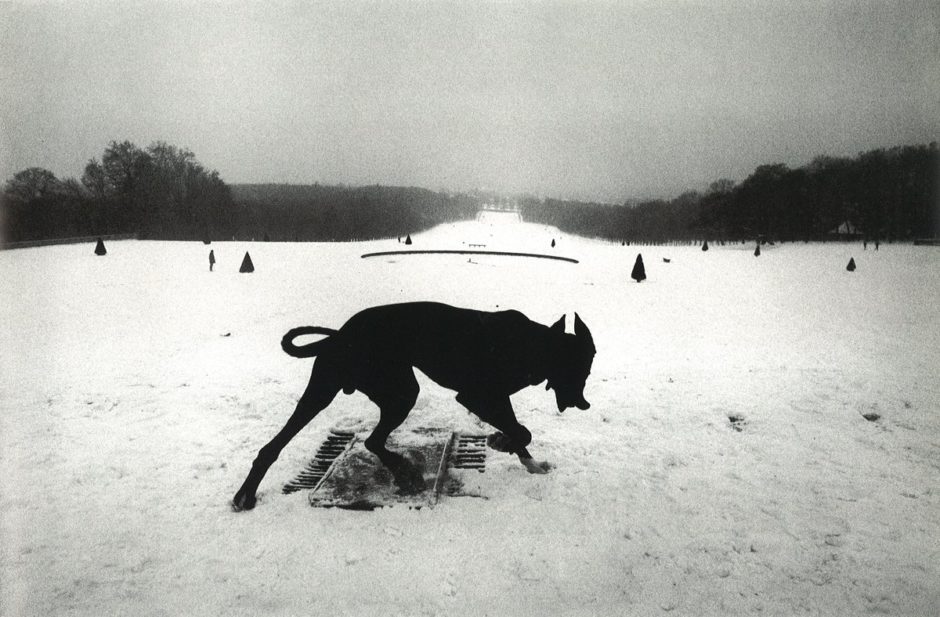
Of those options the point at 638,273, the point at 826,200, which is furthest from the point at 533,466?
the point at 826,200

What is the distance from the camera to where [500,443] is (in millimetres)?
5500

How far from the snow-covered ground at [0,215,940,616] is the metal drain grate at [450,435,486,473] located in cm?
27

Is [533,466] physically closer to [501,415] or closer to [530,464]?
[530,464]

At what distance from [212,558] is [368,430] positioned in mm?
2682

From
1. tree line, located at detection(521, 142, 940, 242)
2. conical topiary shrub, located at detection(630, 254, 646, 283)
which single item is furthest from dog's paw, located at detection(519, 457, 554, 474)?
tree line, located at detection(521, 142, 940, 242)

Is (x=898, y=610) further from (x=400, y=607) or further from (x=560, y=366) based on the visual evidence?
(x=400, y=607)

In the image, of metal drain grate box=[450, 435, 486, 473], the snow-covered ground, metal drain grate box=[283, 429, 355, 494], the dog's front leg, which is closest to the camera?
the snow-covered ground

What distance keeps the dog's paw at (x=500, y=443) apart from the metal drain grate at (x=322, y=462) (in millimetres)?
1756

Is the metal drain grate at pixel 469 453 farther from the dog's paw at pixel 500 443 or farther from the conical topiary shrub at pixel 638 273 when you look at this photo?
the conical topiary shrub at pixel 638 273

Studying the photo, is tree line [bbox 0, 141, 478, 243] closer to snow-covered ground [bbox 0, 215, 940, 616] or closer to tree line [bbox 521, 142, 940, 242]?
snow-covered ground [bbox 0, 215, 940, 616]

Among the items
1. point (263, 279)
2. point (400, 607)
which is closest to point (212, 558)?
point (400, 607)

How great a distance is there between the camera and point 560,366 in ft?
16.6

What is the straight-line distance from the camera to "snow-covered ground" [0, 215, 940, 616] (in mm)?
3820

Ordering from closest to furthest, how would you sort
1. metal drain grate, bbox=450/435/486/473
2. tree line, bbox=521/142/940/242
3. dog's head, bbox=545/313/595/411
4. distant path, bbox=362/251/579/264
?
dog's head, bbox=545/313/595/411, metal drain grate, bbox=450/435/486/473, distant path, bbox=362/251/579/264, tree line, bbox=521/142/940/242
